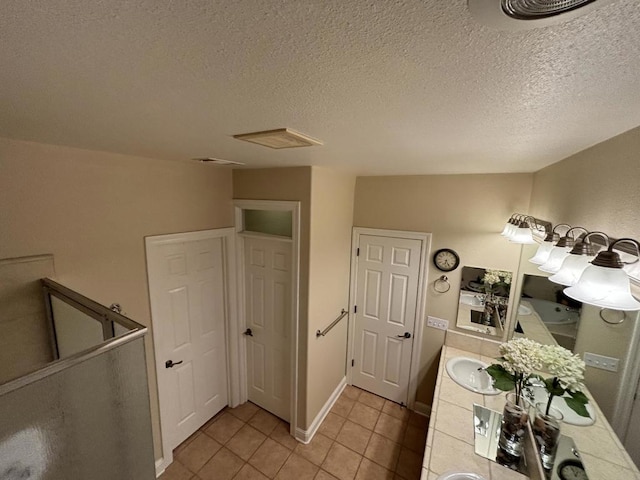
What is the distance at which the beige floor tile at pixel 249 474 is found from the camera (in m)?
2.24

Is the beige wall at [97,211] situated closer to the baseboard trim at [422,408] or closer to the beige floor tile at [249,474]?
the beige floor tile at [249,474]

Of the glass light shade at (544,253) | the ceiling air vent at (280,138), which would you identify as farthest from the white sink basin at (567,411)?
the ceiling air vent at (280,138)

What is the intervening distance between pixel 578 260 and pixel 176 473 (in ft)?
10.3

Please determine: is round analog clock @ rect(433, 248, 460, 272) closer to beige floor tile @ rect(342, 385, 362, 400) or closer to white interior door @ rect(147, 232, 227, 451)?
beige floor tile @ rect(342, 385, 362, 400)

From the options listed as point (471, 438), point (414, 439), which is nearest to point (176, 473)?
point (414, 439)

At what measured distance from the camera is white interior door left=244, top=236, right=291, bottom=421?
8.66 feet

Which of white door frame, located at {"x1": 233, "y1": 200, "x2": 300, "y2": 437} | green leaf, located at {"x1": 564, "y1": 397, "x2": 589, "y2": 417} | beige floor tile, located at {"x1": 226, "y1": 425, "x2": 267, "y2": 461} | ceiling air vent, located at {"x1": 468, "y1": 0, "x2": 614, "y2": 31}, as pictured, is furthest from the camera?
beige floor tile, located at {"x1": 226, "y1": 425, "x2": 267, "y2": 461}

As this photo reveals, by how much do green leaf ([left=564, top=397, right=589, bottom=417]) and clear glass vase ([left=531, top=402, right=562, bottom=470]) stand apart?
6.8 inches

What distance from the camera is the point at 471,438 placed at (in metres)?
1.75

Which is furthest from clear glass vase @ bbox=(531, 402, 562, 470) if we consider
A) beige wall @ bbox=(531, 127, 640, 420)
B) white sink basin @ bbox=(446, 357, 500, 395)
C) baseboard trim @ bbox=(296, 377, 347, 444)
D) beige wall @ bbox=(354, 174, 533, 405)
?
baseboard trim @ bbox=(296, 377, 347, 444)

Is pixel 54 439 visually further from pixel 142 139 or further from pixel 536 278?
pixel 536 278

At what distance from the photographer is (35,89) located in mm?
700

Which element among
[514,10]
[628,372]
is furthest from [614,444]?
[514,10]

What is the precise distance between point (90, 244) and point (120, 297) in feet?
1.37
